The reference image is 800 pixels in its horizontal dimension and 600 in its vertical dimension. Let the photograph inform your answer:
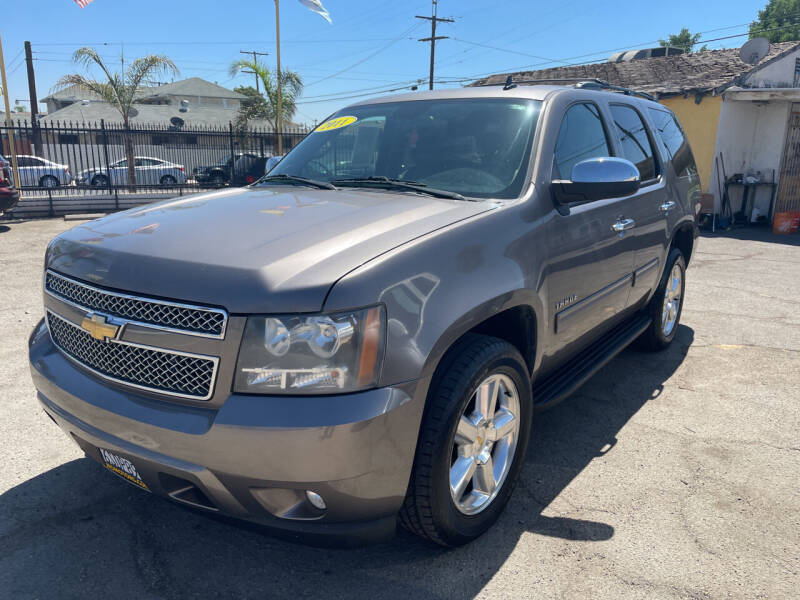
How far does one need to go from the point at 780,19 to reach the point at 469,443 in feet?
292

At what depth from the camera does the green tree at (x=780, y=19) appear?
7056 cm

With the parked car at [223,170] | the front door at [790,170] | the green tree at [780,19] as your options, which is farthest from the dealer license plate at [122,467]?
the green tree at [780,19]

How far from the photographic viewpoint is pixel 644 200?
13.5 feet

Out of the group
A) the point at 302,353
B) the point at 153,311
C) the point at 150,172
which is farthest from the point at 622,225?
the point at 150,172

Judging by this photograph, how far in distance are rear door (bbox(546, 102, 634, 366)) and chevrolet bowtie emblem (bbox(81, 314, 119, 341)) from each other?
1.84 metres

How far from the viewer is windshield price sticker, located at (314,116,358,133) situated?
13.0ft

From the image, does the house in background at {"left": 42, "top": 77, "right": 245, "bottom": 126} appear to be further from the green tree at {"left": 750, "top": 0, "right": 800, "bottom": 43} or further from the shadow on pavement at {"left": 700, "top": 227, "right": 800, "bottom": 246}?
the green tree at {"left": 750, "top": 0, "right": 800, "bottom": 43}

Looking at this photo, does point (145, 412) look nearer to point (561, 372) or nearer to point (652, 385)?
point (561, 372)

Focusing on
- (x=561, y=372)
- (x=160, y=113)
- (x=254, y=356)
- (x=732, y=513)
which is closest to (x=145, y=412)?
(x=254, y=356)

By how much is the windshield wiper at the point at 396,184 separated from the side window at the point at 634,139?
163 centimetres

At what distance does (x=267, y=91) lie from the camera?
2859cm

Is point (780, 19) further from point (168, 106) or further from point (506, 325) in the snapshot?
point (506, 325)

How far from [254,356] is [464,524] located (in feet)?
3.73

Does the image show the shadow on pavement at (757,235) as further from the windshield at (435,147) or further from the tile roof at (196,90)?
the tile roof at (196,90)
